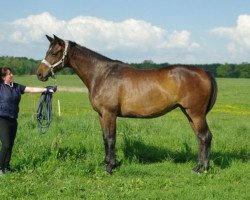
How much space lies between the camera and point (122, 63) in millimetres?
8680

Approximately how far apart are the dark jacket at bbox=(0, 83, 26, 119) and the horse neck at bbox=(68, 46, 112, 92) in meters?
1.45

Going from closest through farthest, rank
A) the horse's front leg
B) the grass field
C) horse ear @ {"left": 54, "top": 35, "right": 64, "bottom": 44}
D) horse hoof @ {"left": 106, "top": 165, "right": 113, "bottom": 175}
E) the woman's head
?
the grass field < the woman's head < horse hoof @ {"left": 106, "top": 165, "right": 113, "bottom": 175} < the horse's front leg < horse ear @ {"left": 54, "top": 35, "right": 64, "bottom": 44}

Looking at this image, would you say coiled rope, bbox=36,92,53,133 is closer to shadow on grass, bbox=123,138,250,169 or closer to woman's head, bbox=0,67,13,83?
woman's head, bbox=0,67,13,83

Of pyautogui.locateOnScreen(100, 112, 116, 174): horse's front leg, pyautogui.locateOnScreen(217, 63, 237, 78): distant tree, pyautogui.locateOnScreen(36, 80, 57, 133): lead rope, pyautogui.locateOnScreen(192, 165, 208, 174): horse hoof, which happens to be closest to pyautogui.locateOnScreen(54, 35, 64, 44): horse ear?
pyautogui.locateOnScreen(36, 80, 57, 133): lead rope

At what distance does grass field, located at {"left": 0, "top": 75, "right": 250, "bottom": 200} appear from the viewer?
21.5 ft

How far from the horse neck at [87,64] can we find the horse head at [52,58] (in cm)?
18

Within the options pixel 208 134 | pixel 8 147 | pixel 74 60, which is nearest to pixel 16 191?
pixel 8 147

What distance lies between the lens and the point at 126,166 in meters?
8.51

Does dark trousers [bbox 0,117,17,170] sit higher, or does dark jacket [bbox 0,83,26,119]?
dark jacket [bbox 0,83,26,119]

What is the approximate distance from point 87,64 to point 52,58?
74cm

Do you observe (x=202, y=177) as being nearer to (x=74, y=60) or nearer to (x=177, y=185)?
(x=177, y=185)

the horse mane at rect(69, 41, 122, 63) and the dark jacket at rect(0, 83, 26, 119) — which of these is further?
the horse mane at rect(69, 41, 122, 63)

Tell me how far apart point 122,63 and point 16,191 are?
11.8 feet

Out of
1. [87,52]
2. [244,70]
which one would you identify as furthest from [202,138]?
[244,70]
